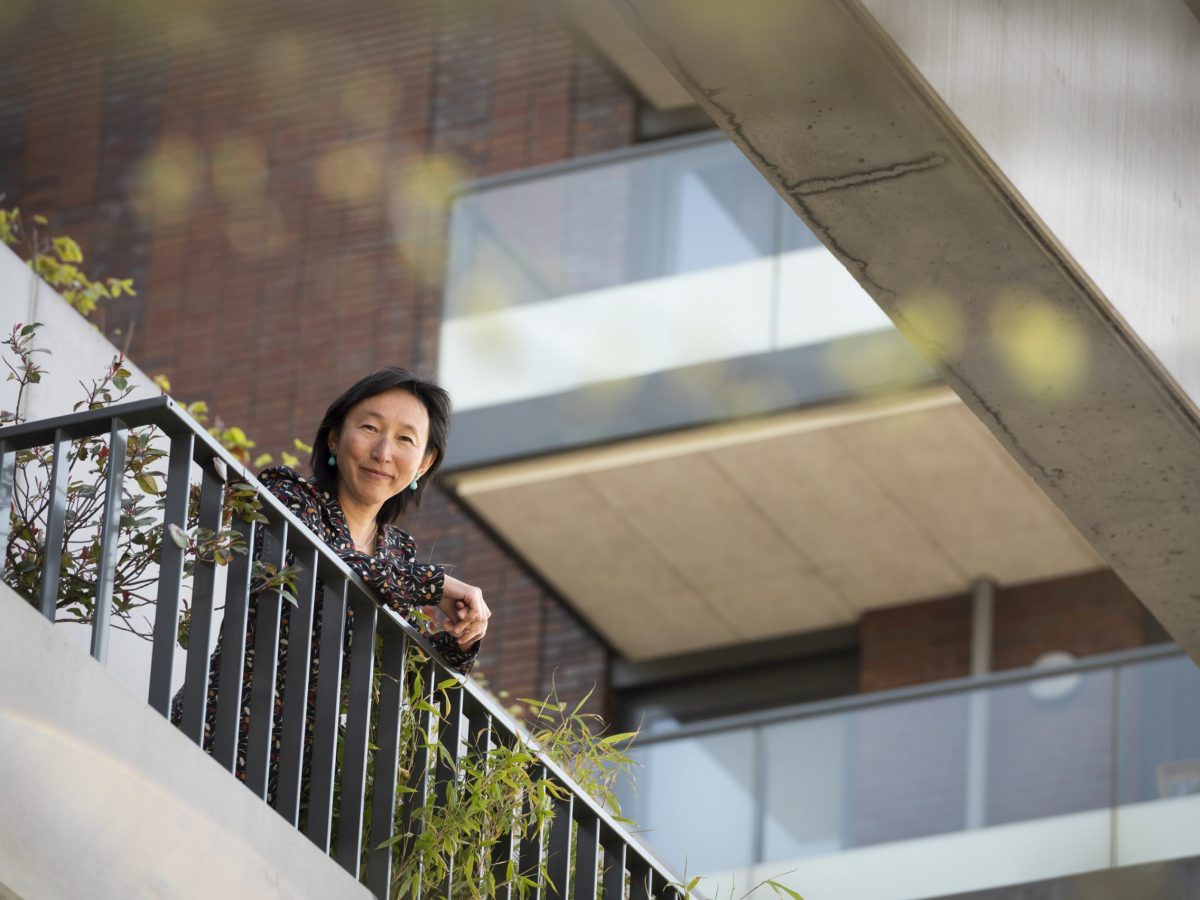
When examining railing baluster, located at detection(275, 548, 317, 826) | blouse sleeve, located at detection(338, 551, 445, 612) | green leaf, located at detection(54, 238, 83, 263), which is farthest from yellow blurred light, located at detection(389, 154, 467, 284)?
railing baluster, located at detection(275, 548, 317, 826)

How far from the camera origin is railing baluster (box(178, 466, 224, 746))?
5.29 metres

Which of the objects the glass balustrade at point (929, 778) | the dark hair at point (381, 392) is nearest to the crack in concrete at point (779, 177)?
the dark hair at point (381, 392)

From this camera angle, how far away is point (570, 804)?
6410mm

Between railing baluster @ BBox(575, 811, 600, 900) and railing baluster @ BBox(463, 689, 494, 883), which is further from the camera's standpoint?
railing baluster @ BBox(575, 811, 600, 900)

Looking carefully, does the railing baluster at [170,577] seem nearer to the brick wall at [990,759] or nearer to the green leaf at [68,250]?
the green leaf at [68,250]

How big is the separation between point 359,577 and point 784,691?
417 inches

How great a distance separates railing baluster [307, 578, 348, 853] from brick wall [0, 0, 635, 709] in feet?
32.5

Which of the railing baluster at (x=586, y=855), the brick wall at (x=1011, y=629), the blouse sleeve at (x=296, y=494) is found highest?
the brick wall at (x=1011, y=629)

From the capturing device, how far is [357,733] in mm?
5805

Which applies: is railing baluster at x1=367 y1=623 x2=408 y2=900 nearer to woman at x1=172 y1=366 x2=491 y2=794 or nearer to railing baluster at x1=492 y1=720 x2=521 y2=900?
woman at x1=172 y1=366 x2=491 y2=794

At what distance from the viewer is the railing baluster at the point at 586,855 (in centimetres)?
654

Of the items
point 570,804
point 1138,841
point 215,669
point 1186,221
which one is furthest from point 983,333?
point 1138,841

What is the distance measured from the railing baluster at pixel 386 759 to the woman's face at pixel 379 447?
0.42m

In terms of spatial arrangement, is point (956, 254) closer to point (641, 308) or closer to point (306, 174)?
point (641, 308)
